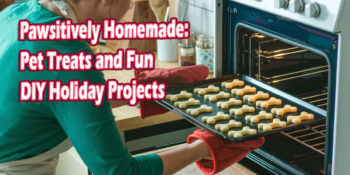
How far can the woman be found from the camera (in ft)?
3.81

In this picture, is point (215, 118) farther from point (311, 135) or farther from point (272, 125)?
point (311, 135)

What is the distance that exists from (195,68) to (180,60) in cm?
67

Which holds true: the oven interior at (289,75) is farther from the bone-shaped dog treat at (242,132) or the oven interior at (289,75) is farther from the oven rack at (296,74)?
the bone-shaped dog treat at (242,132)

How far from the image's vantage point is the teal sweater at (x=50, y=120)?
3.79ft

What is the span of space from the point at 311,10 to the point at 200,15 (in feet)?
4.54

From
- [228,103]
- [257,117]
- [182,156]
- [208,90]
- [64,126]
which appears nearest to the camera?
[64,126]

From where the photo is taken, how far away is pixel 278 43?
1731 mm

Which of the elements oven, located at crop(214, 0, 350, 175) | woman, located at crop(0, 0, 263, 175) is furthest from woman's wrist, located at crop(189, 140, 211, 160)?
oven, located at crop(214, 0, 350, 175)

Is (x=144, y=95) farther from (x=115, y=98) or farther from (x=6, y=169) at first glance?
(x=6, y=169)

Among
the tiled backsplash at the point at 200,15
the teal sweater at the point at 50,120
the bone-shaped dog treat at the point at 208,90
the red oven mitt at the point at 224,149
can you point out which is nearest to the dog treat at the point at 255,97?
the bone-shaped dog treat at the point at 208,90

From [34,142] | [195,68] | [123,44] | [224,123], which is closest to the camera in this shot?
[34,142]

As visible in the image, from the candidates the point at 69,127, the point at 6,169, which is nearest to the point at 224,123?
the point at 69,127

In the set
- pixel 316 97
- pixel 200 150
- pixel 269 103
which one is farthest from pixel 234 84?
pixel 200 150

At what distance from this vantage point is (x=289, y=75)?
167 centimetres
